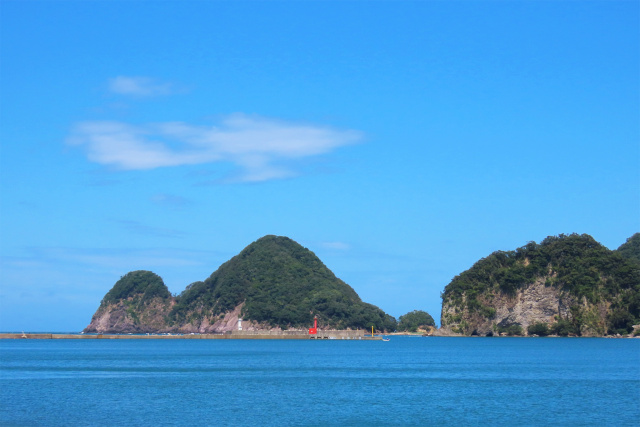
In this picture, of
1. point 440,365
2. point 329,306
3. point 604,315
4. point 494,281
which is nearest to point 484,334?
point 494,281

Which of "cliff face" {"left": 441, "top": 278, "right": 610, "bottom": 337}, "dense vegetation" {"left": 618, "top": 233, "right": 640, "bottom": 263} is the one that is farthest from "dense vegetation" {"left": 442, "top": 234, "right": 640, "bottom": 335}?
"dense vegetation" {"left": 618, "top": 233, "right": 640, "bottom": 263}

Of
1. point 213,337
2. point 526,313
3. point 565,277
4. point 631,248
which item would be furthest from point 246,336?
point 631,248

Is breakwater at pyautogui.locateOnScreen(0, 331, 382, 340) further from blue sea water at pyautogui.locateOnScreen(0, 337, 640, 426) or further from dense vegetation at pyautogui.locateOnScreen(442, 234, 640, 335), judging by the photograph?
blue sea water at pyautogui.locateOnScreen(0, 337, 640, 426)

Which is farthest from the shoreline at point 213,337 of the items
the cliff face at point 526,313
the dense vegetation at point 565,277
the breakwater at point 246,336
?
the dense vegetation at point 565,277

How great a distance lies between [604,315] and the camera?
135 m

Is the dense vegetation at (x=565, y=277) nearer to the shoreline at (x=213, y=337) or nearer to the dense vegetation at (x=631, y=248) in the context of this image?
the dense vegetation at (x=631, y=248)

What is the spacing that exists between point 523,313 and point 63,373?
111 meters

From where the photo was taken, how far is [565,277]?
455ft

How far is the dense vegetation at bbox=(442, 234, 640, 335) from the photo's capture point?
133125 millimetres

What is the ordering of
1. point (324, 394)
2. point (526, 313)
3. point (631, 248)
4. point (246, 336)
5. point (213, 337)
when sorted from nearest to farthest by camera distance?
1. point (324, 394)
2. point (526, 313)
3. point (213, 337)
4. point (246, 336)
5. point (631, 248)

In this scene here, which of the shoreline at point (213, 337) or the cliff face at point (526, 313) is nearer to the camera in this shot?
the cliff face at point (526, 313)

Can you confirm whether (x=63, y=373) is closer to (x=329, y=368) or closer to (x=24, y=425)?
(x=329, y=368)

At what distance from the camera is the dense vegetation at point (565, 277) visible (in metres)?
133

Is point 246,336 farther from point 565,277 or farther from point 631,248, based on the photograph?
point 631,248
